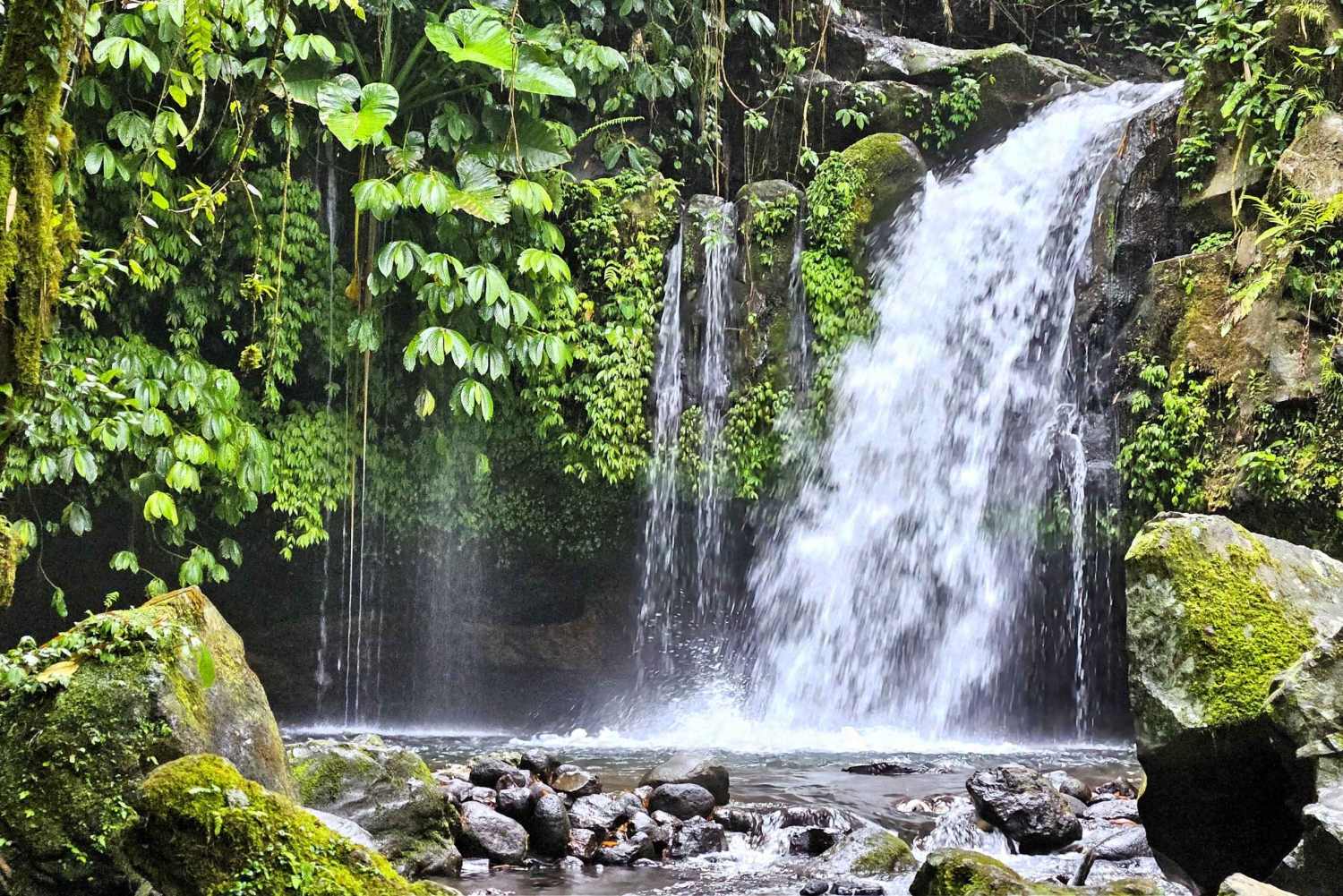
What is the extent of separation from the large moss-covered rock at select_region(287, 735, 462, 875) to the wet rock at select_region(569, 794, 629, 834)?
67 cm

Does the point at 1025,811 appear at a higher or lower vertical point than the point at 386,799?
lower

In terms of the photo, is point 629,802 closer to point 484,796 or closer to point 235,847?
point 484,796

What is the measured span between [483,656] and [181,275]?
14.4ft

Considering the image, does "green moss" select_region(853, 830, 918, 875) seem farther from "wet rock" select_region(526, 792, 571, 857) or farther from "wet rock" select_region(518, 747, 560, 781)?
"wet rock" select_region(518, 747, 560, 781)

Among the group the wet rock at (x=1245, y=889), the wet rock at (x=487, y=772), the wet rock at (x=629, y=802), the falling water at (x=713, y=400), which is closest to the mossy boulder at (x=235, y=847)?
the wet rock at (x=1245, y=889)

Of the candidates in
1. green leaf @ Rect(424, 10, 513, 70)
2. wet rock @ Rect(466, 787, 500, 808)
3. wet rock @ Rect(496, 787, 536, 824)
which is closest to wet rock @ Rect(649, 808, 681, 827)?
wet rock @ Rect(496, 787, 536, 824)

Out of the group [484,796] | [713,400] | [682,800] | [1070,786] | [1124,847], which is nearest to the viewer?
[1124,847]

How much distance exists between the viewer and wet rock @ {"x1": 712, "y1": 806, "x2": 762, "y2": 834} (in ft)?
17.0

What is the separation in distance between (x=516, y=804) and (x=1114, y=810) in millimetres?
2981

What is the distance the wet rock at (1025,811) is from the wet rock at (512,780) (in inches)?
86.5

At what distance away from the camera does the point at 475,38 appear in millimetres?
7508

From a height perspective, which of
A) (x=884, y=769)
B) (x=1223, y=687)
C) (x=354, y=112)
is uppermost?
(x=354, y=112)

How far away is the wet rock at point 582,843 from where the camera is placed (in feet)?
15.4

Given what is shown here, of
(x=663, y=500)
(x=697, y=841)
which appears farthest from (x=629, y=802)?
(x=663, y=500)
